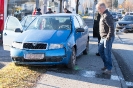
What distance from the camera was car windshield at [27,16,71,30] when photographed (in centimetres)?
912

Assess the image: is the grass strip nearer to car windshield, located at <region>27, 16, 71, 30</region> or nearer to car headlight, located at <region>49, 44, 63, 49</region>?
car headlight, located at <region>49, 44, 63, 49</region>

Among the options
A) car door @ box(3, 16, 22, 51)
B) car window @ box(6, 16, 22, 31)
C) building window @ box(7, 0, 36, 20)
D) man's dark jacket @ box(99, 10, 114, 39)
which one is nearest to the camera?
man's dark jacket @ box(99, 10, 114, 39)

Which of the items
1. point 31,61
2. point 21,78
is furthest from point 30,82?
point 31,61

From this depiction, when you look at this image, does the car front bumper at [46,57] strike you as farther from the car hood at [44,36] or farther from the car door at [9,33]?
the car door at [9,33]

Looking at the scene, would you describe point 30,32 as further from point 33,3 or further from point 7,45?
point 33,3

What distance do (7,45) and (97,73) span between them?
12.1ft

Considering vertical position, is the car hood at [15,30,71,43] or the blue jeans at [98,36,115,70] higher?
the car hood at [15,30,71,43]

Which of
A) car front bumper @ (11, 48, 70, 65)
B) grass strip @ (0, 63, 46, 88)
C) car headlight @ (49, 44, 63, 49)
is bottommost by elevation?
grass strip @ (0, 63, 46, 88)

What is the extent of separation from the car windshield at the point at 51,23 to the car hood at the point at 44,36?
43 cm

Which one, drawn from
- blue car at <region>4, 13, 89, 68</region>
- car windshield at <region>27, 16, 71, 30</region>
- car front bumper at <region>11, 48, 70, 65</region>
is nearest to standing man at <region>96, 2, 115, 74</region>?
blue car at <region>4, 13, 89, 68</region>

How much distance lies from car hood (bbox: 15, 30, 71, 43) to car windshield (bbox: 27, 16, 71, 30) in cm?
43

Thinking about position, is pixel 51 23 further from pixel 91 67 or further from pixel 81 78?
pixel 81 78

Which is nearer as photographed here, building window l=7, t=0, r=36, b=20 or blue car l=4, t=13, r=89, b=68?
blue car l=4, t=13, r=89, b=68

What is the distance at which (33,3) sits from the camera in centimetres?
3194
